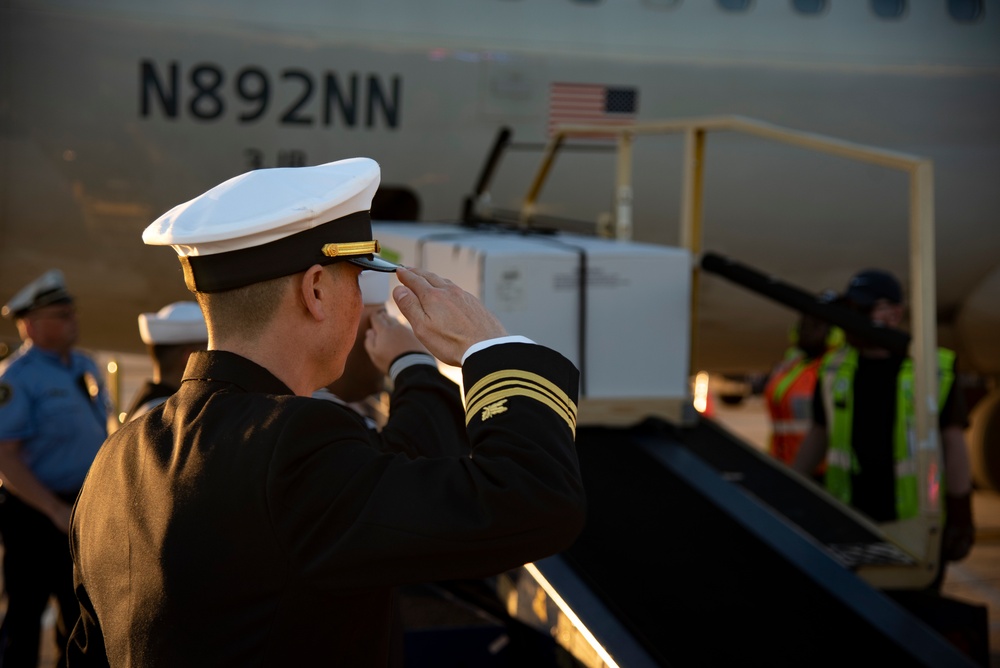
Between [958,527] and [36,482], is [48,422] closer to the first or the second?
[36,482]

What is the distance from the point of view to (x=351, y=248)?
141 cm

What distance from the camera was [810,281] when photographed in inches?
257

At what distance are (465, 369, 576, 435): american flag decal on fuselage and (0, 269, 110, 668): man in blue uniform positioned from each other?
120 inches

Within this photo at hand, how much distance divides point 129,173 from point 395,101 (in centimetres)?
141

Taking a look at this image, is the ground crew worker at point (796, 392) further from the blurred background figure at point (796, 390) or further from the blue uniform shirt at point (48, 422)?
the blue uniform shirt at point (48, 422)

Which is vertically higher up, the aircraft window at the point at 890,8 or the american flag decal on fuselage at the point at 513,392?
the aircraft window at the point at 890,8

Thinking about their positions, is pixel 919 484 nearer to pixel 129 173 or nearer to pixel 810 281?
pixel 810 281

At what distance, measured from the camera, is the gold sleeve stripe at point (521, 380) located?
129 centimetres

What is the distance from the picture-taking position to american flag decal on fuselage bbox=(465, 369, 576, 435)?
1.28 meters

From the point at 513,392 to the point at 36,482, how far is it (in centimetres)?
318

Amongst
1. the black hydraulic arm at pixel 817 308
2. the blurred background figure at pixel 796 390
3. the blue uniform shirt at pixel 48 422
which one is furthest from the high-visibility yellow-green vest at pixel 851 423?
the blue uniform shirt at pixel 48 422

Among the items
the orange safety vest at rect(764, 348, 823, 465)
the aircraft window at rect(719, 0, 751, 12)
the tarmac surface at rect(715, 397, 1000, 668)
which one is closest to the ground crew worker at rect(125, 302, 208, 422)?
the orange safety vest at rect(764, 348, 823, 465)

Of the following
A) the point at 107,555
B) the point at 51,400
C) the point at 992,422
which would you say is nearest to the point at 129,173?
the point at 51,400

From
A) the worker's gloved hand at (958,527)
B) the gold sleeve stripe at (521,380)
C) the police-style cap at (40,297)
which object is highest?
the gold sleeve stripe at (521,380)
